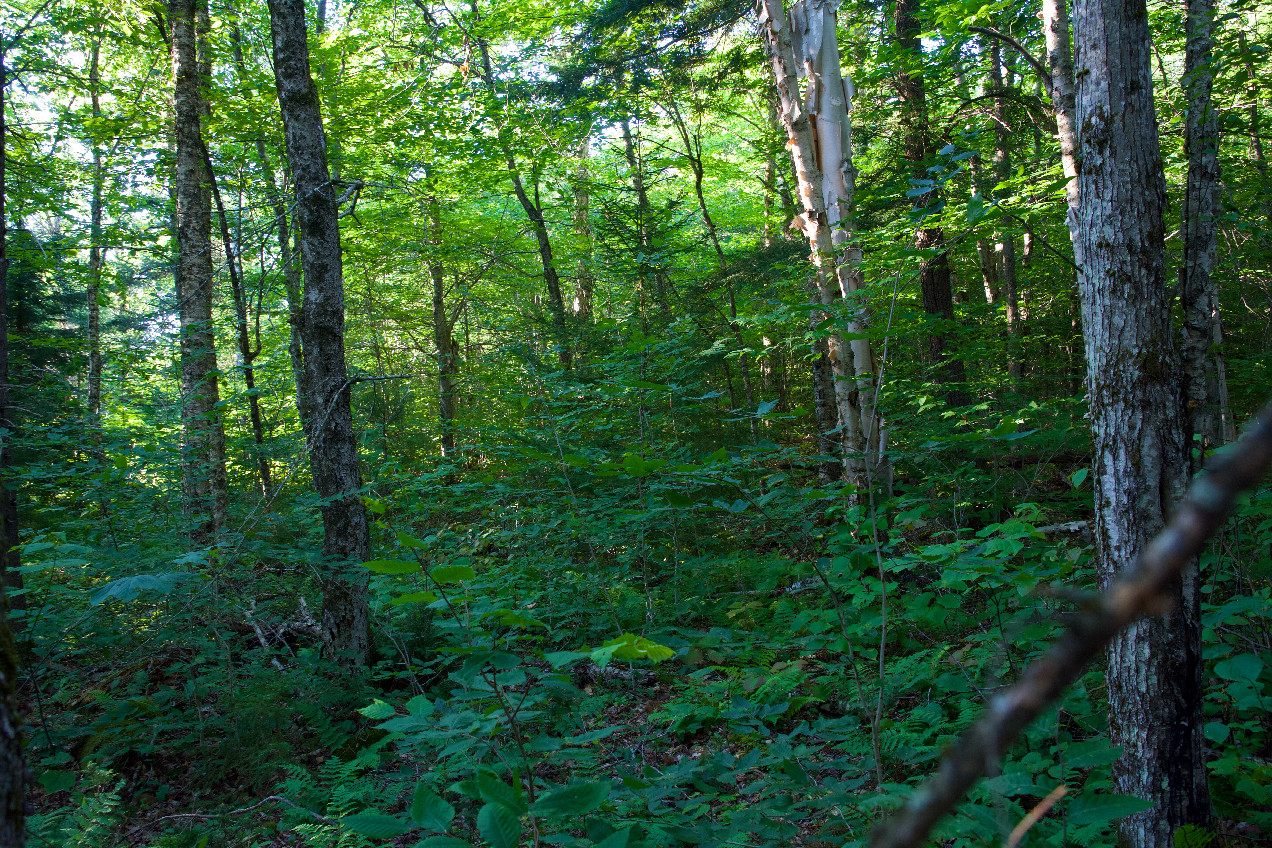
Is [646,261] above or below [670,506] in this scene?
above

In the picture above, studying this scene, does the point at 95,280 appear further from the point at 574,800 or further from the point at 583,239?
the point at 574,800

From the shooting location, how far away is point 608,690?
4641 mm

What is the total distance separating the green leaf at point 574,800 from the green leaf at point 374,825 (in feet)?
1.19

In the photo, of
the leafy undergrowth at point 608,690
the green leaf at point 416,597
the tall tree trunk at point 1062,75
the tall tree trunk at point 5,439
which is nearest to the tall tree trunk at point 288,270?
the tall tree trunk at point 5,439

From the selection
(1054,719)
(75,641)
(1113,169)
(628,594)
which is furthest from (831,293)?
(75,641)

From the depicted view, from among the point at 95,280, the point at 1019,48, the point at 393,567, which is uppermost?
the point at 1019,48

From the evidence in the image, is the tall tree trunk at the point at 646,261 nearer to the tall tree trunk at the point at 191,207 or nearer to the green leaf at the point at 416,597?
the tall tree trunk at the point at 191,207

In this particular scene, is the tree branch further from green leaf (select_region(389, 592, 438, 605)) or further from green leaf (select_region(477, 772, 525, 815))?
green leaf (select_region(477, 772, 525, 815))

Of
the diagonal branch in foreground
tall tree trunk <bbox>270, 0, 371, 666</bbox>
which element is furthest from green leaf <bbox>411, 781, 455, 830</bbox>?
tall tree trunk <bbox>270, 0, 371, 666</bbox>

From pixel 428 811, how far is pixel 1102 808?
1709 millimetres

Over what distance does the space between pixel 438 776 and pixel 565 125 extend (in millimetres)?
11511

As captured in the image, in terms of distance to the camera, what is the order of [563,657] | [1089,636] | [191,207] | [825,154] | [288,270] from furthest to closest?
[288,270]
[191,207]
[825,154]
[563,657]
[1089,636]


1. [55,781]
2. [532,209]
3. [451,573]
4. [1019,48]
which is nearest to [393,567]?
[451,573]

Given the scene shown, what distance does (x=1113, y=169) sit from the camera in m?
2.55
